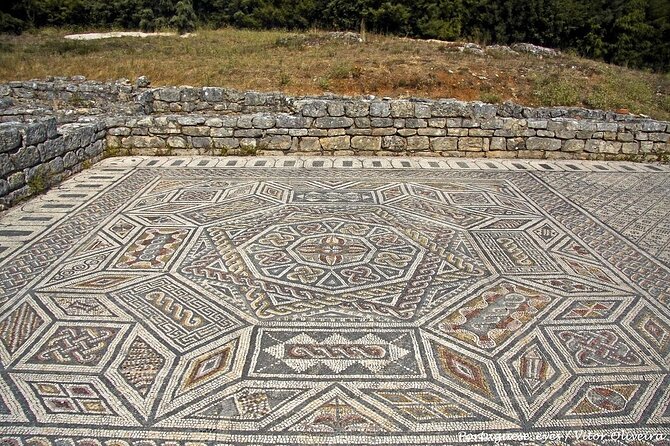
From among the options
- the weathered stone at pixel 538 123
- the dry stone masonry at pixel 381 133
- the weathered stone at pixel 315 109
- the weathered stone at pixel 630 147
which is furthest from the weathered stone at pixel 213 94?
the weathered stone at pixel 630 147

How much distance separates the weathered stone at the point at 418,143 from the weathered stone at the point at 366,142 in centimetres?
41


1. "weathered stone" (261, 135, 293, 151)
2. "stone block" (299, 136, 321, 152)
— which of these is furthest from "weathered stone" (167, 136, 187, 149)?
"stone block" (299, 136, 321, 152)

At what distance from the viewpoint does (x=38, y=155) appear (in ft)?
16.2

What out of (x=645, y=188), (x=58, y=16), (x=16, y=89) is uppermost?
(x=58, y=16)

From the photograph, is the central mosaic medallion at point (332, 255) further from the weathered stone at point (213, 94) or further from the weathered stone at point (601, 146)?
the weathered stone at point (213, 94)

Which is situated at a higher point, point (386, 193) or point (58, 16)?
point (58, 16)

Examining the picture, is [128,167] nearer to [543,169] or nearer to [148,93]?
[148,93]

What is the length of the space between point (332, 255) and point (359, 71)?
8.70 metres

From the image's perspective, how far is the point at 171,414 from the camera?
207 centimetres

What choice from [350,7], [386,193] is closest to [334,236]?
[386,193]

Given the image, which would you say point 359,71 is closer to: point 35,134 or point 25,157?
point 35,134

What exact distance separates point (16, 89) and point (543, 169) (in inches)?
408

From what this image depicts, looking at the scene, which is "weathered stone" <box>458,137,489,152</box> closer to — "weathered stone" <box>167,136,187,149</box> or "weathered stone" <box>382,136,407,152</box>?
"weathered stone" <box>382,136,407,152</box>

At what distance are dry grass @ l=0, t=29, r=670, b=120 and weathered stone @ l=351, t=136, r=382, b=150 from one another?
14.1 ft
